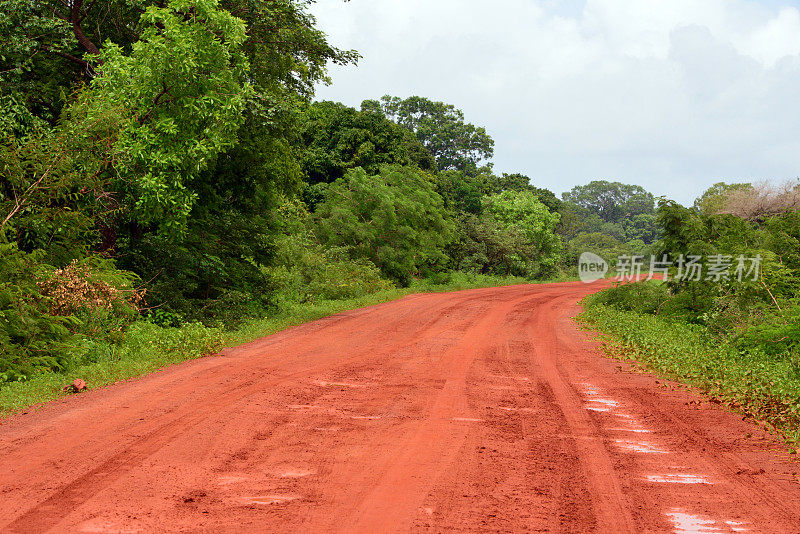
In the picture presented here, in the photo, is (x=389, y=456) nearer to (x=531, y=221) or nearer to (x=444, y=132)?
(x=531, y=221)

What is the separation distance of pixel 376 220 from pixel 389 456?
21920 mm

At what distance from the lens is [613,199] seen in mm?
113000

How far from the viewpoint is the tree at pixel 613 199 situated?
357 feet

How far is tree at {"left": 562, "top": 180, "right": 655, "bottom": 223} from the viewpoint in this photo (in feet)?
357

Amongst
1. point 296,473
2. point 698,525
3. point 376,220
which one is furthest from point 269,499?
point 376,220

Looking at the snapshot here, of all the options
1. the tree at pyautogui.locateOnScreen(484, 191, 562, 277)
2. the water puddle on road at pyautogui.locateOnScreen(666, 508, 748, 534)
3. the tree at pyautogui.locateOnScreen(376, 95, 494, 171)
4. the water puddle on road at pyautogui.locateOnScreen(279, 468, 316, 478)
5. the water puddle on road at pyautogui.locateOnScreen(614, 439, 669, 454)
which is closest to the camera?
the water puddle on road at pyautogui.locateOnScreen(666, 508, 748, 534)

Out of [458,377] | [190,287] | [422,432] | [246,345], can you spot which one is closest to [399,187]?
[190,287]

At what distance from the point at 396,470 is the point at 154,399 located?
12.3 ft

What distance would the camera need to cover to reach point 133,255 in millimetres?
13984

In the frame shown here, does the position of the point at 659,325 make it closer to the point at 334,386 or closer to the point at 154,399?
the point at 334,386

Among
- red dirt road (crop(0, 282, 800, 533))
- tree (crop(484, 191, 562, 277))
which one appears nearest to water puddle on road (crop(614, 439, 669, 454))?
red dirt road (crop(0, 282, 800, 533))

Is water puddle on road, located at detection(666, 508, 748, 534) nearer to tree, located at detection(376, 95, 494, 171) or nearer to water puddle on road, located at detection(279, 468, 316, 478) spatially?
water puddle on road, located at detection(279, 468, 316, 478)

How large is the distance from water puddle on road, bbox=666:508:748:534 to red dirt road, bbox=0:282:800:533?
0.01m

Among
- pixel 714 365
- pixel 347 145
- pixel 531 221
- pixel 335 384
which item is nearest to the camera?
pixel 335 384
